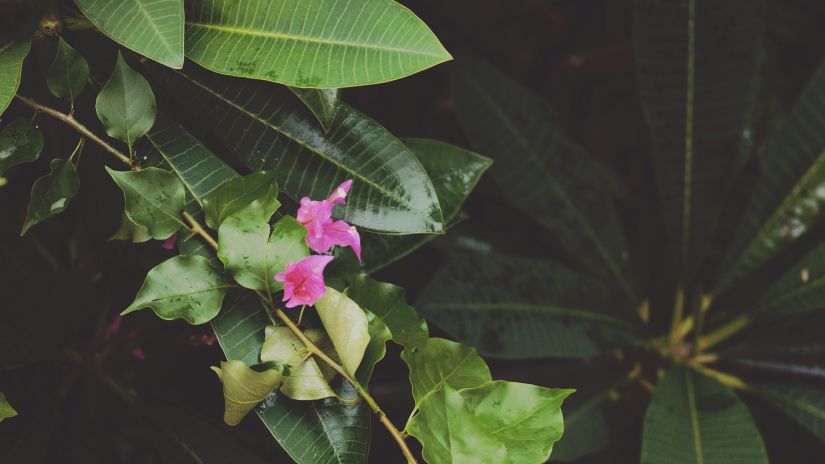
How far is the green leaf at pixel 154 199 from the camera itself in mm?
523

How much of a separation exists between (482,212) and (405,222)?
594 mm

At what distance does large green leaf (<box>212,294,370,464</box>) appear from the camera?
54 cm

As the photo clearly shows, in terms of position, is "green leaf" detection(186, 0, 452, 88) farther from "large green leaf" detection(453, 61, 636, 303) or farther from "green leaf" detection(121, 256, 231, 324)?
"large green leaf" detection(453, 61, 636, 303)

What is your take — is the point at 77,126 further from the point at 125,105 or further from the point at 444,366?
the point at 444,366

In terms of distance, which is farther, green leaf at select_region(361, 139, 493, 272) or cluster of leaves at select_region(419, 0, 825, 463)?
cluster of leaves at select_region(419, 0, 825, 463)

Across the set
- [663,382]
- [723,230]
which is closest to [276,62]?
[663,382]

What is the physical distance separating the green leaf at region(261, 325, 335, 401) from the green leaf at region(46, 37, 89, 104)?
26 cm

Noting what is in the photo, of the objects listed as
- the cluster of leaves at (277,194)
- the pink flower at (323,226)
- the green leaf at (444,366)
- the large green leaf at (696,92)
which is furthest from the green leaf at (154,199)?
the large green leaf at (696,92)

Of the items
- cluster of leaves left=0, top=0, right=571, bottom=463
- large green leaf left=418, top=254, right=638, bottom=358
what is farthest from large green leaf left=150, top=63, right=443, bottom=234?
large green leaf left=418, top=254, right=638, bottom=358

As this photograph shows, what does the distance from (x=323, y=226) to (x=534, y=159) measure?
0.53 meters

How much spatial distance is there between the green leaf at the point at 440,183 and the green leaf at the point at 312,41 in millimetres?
185

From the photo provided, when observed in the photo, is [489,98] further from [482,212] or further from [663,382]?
[663,382]

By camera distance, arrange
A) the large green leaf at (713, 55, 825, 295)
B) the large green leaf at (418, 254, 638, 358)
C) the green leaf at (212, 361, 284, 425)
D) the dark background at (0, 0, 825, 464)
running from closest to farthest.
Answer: the green leaf at (212, 361, 284, 425) < the dark background at (0, 0, 825, 464) < the large green leaf at (418, 254, 638, 358) < the large green leaf at (713, 55, 825, 295)

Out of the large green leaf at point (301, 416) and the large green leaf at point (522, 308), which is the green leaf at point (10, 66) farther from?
the large green leaf at point (522, 308)
